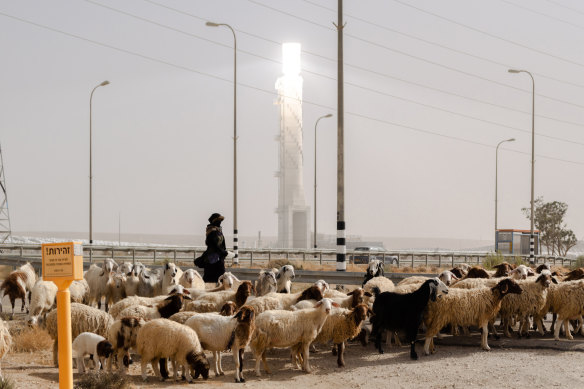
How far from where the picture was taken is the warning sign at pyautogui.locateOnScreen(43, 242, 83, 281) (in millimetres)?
7121

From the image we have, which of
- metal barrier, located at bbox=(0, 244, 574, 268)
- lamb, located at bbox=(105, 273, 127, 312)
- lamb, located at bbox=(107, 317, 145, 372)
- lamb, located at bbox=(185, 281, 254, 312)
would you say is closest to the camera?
lamb, located at bbox=(107, 317, 145, 372)

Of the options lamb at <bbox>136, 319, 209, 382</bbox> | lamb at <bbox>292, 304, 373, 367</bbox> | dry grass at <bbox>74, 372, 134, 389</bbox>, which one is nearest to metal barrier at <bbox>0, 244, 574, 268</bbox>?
lamb at <bbox>292, 304, 373, 367</bbox>

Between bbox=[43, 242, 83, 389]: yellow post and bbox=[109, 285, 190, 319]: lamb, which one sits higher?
bbox=[43, 242, 83, 389]: yellow post

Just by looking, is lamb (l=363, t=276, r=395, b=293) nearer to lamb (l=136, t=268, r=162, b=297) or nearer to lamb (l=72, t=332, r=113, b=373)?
lamb (l=136, t=268, r=162, b=297)

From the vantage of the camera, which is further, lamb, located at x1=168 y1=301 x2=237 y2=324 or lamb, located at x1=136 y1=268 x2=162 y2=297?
lamb, located at x1=136 y1=268 x2=162 y2=297

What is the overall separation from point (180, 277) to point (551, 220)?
74061 mm

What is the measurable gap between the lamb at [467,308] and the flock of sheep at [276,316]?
0.06 feet

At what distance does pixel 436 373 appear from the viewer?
36.1 feet

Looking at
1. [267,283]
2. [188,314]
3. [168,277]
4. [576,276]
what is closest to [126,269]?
[168,277]

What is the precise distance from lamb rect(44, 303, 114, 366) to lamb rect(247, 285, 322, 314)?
9.29 ft

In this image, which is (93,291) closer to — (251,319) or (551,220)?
(251,319)

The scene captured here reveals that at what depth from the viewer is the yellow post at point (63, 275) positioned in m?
7.13

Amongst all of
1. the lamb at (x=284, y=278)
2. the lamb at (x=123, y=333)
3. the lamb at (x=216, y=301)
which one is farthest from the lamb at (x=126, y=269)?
the lamb at (x=123, y=333)

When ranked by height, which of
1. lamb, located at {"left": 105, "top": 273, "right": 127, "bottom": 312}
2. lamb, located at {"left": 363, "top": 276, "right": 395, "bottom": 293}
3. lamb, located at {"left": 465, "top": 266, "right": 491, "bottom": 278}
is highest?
lamb, located at {"left": 465, "top": 266, "right": 491, "bottom": 278}
